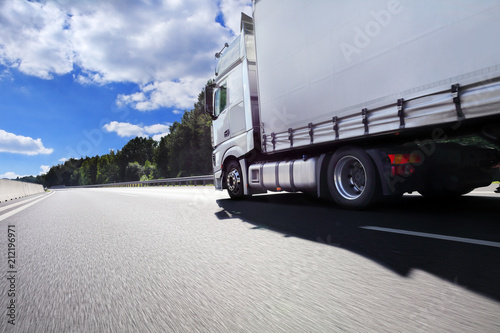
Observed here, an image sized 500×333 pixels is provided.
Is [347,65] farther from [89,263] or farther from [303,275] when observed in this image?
[89,263]

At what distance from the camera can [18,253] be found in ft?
11.9

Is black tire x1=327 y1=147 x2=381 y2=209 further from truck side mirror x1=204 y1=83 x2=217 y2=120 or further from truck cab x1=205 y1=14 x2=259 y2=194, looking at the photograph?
truck side mirror x1=204 y1=83 x2=217 y2=120

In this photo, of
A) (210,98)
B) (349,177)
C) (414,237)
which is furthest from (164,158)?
(414,237)

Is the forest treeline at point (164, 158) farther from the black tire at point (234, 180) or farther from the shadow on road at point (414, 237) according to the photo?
the shadow on road at point (414, 237)

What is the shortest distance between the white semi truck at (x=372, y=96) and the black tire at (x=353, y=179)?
0.06ft

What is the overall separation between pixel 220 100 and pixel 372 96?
5.56m

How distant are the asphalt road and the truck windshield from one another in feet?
18.5

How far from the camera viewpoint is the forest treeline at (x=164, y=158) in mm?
50594

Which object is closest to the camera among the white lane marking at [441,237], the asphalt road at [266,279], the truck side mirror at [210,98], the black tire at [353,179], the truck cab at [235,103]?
the asphalt road at [266,279]

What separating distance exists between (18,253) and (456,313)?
4.14 metres

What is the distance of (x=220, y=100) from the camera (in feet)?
31.6

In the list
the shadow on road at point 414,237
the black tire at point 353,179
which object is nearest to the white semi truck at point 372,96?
the black tire at point 353,179

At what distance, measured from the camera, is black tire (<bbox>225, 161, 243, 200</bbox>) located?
898cm

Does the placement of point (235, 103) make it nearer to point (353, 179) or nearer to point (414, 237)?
point (353, 179)
